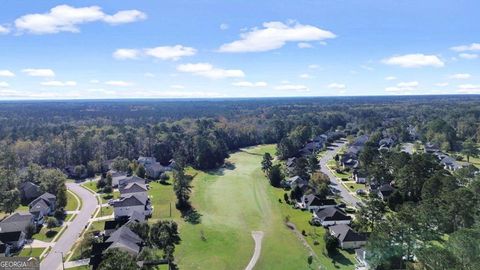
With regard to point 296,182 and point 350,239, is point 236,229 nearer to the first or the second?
point 350,239

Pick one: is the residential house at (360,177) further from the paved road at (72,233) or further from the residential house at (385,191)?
the paved road at (72,233)

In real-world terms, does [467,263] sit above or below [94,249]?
above

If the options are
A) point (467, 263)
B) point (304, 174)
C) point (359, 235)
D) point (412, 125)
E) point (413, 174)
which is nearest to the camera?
point (467, 263)

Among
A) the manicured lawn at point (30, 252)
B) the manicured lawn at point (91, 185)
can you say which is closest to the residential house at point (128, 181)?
the manicured lawn at point (91, 185)

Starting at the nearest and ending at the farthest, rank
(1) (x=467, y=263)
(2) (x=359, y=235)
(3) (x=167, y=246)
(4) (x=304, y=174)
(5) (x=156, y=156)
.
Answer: (1) (x=467, y=263) → (3) (x=167, y=246) → (2) (x=359, y=235) → (4) (x=304, y=174) → (5) (x=156, y=156)

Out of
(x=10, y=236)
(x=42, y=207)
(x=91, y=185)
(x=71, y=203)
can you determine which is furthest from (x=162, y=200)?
(x=10, y=236)

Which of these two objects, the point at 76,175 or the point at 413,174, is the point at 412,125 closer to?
the point at 413,174

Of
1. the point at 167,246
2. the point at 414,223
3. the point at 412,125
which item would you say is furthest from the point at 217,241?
the point at 412,125
